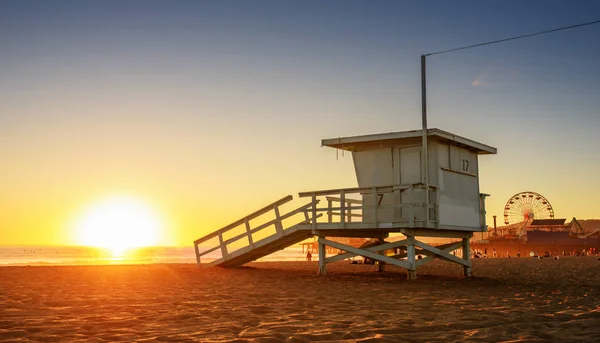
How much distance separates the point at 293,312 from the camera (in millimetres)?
8805

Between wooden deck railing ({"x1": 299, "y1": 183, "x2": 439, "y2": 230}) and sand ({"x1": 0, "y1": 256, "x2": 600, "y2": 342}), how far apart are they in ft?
8.56

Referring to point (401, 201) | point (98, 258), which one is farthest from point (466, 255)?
point (98, 258)

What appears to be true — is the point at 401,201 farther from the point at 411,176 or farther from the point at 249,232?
the point at 249,232

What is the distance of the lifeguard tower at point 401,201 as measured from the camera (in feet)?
53.5

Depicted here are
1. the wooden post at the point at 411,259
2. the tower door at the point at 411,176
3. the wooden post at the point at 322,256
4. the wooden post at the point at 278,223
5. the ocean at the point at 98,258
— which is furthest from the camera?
the ocean at the point at 98,258

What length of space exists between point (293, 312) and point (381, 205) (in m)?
7.89

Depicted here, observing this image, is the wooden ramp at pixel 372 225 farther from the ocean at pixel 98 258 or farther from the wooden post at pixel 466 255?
the ocean at pixel 98 258

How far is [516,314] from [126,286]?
865 cm

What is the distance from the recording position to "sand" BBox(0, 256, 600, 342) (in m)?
6.73

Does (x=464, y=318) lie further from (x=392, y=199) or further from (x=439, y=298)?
(x=392, y=199)

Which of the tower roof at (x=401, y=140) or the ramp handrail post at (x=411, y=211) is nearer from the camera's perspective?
the ramp handrail post at (x=411, y=211)

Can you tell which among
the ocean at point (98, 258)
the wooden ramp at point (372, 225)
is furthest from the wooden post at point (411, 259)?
the ocean at point (98, 258)

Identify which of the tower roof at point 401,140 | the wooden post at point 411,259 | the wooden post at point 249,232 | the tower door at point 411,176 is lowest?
the wooden post at point 411,259

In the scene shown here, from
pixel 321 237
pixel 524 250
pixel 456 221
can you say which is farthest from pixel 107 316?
pixel 524 250
